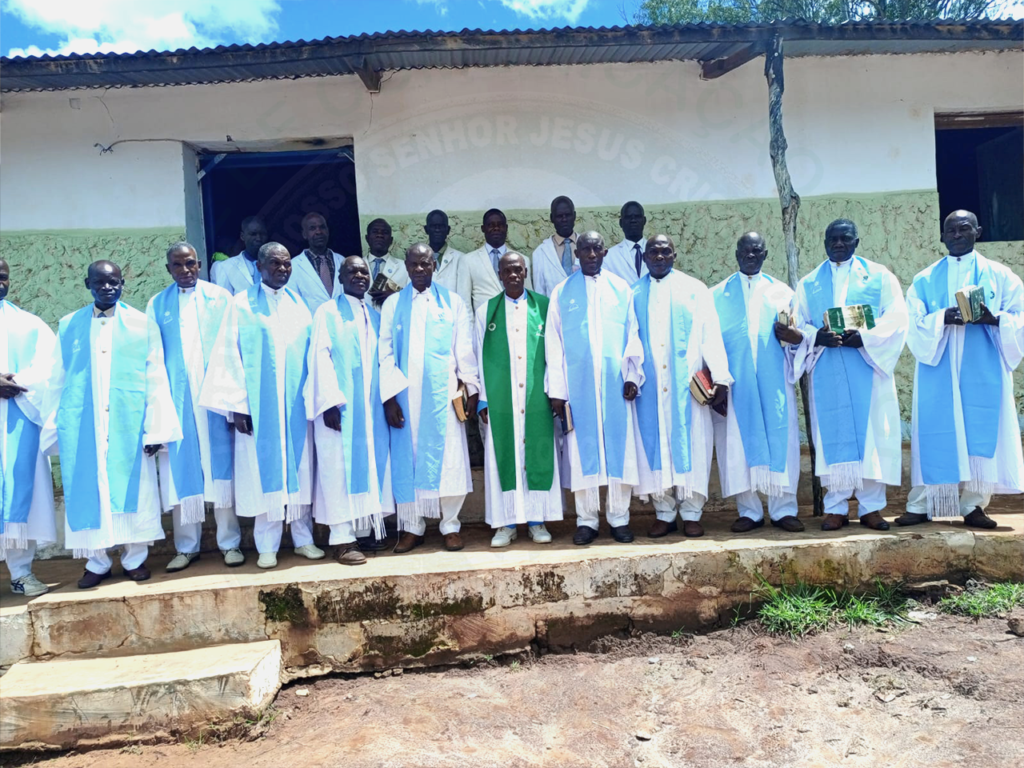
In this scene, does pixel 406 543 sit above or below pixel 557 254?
below

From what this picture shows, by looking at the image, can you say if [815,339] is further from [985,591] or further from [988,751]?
[988,751]

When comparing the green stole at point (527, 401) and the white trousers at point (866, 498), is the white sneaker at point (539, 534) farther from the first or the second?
the white trousers at point (866, 498)

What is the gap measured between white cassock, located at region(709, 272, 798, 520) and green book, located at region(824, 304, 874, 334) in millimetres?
182

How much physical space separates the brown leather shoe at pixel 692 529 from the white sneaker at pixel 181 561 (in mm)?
3133

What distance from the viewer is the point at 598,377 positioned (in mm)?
5074

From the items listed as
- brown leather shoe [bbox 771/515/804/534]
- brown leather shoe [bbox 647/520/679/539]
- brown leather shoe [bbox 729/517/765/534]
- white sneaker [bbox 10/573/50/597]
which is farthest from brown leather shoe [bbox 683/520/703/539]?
white sneaker [bbox 10/573/50/597]

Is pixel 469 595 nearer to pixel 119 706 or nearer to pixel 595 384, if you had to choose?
pixel 595 384

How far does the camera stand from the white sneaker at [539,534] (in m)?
5.02

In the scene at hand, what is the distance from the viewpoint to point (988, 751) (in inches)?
132

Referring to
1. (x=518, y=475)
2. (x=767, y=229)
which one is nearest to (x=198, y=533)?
(x=518, y=475)

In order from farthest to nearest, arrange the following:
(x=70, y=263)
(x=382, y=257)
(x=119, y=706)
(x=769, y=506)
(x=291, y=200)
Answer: (x=291, y=200) < (x=70, y=263) < (x=382, y=257) < (x=769, y=506) < (x=119, y=706)

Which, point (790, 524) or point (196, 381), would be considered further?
point (790, 524)

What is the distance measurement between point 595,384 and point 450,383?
94 centimetres

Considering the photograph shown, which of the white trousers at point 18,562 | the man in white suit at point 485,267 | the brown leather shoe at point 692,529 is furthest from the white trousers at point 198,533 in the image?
the brown leather shoe at point 692,529
